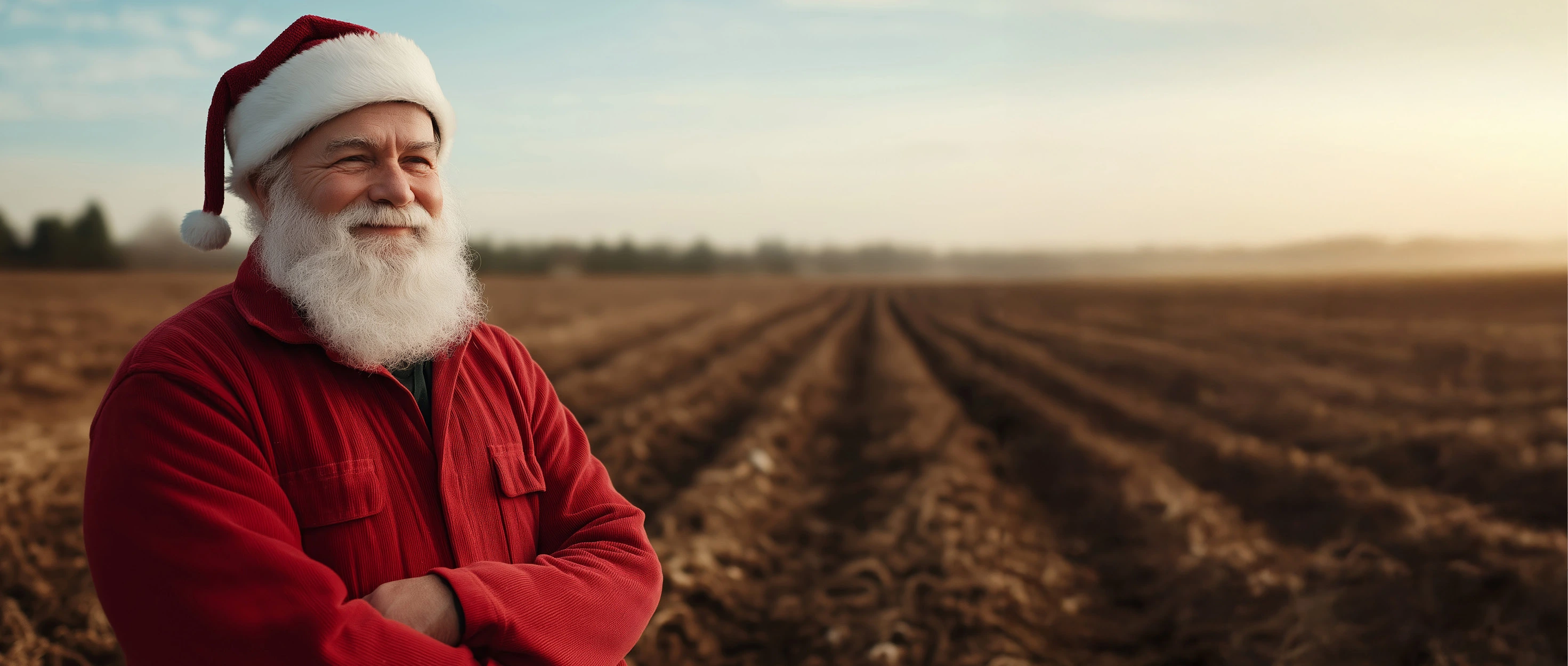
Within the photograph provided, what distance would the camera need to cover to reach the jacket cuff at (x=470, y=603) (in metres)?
1.71

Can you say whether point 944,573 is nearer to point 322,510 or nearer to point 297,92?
point 322,510

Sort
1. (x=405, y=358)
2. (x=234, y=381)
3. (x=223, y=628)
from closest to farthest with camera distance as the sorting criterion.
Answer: (x=223, y=628), (x=234, y=381), (x=405, y=358)

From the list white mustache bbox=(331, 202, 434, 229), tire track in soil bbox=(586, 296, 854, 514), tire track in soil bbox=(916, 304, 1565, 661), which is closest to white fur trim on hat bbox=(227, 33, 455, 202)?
white mustache bbox=(331, 202, 434, 229)

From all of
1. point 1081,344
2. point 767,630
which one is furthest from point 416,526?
point 1081,344

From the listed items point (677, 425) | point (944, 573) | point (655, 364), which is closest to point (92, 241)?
point (655, 364)

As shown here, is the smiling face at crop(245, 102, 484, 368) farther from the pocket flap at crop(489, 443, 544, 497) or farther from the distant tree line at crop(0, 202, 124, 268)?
the distant tree line at crop(0, 202, 124, 268)

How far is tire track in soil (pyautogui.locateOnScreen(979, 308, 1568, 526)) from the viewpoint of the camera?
7.97m

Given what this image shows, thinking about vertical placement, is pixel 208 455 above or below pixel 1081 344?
above

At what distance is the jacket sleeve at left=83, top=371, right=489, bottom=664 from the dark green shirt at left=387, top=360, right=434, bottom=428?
459 millimetres

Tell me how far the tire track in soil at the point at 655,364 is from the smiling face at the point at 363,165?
8.37m

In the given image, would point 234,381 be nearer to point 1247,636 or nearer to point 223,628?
point 223,628

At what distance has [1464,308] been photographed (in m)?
27.1

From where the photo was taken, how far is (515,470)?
6.82 feet

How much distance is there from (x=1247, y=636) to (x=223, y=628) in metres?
5.56
